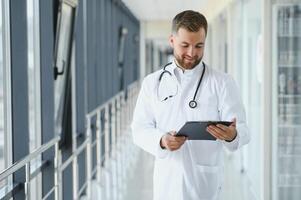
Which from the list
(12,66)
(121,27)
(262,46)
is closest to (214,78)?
(12,66)

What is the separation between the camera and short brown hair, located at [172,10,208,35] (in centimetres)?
138

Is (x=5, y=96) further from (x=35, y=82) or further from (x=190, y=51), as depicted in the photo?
(x=190, y=51)

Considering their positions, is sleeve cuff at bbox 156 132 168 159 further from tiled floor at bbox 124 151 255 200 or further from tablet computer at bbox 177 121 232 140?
tiled floor at bbox 124 151 255 200

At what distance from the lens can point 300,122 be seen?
286 centimetres

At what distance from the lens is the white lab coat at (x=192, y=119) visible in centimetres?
142

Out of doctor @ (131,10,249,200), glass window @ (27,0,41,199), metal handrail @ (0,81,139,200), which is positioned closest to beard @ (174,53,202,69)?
doctor @ (131,10,249,200)

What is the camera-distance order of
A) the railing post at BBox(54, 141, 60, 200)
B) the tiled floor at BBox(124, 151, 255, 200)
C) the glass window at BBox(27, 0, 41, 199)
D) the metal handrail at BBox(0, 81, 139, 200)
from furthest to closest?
the tiled floor at BBox(124, 151, 255, 200) → the glass window at BBox(27, 0, 41, 199) → the railing post at BBox(54, 141, 60, 200) → the metal handrail at BBox(0, 81, 139, 200)

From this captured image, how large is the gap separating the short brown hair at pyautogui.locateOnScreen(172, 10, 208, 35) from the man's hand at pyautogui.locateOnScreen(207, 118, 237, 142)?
260 mm

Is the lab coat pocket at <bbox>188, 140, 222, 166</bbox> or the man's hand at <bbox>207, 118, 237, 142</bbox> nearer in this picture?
the man's hand at <bbox>207, 118, 237, 142</bbox>

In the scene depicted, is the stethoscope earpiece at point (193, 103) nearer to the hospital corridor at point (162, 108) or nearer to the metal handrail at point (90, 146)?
the hospital corridor at point (162, 108)

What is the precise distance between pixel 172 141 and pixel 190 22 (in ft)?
1.03

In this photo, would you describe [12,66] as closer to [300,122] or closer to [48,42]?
[48,42]

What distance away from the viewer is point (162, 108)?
1.45m

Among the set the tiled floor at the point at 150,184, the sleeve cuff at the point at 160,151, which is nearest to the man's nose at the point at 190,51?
the sleeve cuff at the point at 160,151
